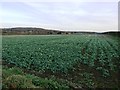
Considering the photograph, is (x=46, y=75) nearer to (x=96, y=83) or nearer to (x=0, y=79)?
(x=96, y=83)

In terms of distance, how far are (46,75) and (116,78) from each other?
175 inches

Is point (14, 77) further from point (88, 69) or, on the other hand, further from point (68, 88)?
point (88, 69)

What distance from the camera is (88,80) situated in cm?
1628

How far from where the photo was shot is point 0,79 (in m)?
13.0

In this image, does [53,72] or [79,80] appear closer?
[79,80]

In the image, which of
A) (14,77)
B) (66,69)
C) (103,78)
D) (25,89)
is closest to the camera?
(25,89)

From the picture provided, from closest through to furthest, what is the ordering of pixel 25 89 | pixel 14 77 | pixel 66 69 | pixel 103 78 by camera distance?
pixel 25 89
pixel 14 77
pixel 103 78
pixel 66 69

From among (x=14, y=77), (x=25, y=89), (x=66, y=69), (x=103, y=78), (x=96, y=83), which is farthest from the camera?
(x=66, y=69)

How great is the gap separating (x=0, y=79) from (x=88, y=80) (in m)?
5.50

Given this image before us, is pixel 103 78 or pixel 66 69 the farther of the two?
pixel 66 69

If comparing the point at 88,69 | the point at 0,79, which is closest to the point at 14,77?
the point at 0,79

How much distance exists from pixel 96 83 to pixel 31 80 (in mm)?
4238

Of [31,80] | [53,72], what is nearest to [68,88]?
[31,80]

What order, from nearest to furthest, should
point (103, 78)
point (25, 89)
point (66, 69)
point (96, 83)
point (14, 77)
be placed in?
point (25, 89) → point (14, 77) → point (96, 83) → point (103, 78) → point (66, 69)
